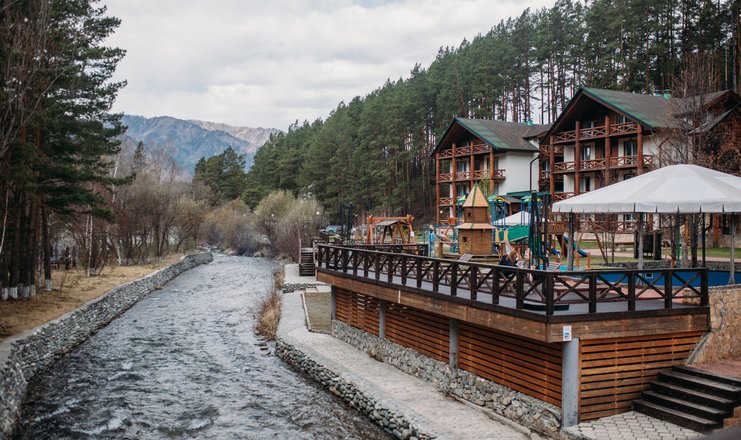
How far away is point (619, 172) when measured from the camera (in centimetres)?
3784

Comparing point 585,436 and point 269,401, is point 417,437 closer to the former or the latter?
point 585,436

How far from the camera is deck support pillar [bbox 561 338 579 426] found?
1048 cm

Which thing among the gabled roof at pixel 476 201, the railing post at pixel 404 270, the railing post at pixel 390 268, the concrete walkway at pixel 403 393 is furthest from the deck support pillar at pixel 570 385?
the gabled roof at pixel 476 201

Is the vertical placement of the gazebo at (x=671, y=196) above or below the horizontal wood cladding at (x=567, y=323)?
above

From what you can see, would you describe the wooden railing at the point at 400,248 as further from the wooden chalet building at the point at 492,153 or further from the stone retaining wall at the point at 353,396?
the wooden chalet building at the point at 492,153

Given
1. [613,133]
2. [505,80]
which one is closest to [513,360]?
[613,133]

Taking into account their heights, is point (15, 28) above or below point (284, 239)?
above

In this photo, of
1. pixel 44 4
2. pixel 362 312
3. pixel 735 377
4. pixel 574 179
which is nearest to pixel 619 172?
pixel 574 179

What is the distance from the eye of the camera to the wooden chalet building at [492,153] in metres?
47.4

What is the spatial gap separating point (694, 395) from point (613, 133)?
3008cm

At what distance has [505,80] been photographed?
5681cm

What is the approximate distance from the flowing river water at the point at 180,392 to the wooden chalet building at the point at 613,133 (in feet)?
75.4

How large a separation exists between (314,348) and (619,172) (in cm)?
2750

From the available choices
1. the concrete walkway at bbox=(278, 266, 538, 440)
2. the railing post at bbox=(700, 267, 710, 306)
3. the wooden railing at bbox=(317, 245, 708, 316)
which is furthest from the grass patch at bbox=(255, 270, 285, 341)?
the railing post at bbox=(700, 267, 710, 306)
